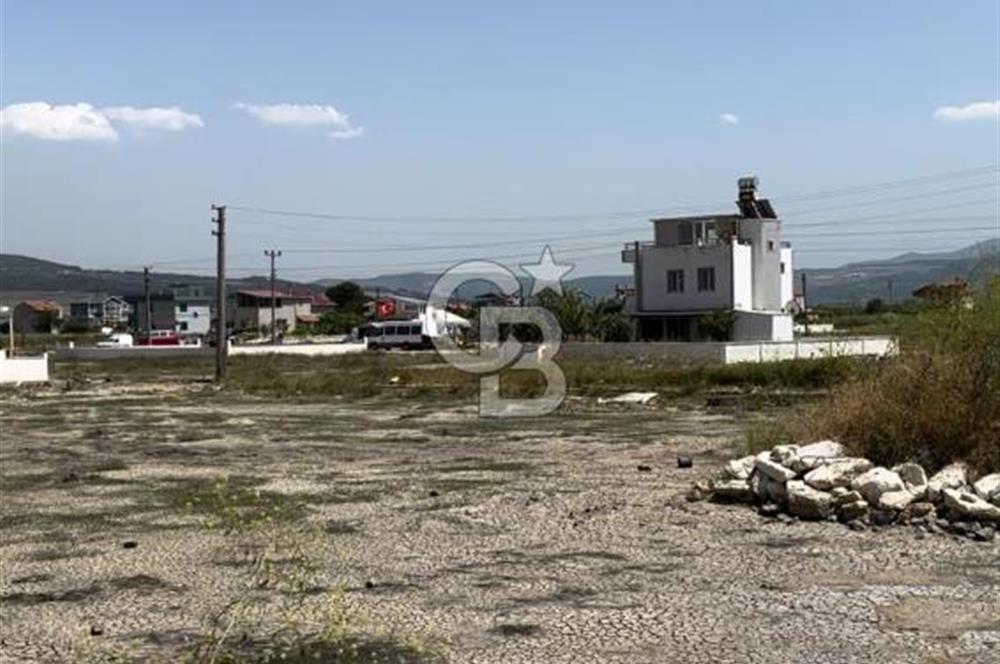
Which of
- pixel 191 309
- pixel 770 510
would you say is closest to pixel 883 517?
pixel 770 510

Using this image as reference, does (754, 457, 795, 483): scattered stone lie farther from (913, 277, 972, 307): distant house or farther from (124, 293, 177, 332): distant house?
(124, 293, 177, 332): distant house

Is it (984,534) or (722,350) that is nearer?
(984,534)

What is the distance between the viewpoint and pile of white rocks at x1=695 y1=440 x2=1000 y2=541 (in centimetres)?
979

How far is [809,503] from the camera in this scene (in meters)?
10.4

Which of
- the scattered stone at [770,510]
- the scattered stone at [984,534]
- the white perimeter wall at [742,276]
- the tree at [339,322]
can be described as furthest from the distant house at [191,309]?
the scattered stone at [984,534]

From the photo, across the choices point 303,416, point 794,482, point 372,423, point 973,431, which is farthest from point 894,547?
point 303,416

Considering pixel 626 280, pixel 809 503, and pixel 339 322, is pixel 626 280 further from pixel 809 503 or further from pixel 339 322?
pixel 809 503

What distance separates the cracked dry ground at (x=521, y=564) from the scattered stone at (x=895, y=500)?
1.41 feet

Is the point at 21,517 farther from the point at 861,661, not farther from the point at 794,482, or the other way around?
the point at 861,661

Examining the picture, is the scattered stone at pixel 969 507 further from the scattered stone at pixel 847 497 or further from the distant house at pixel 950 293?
the distant house at pixel 950 293

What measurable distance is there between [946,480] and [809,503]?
1282mm

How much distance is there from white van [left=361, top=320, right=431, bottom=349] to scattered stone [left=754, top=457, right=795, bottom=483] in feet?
178

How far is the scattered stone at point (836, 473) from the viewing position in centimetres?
1067

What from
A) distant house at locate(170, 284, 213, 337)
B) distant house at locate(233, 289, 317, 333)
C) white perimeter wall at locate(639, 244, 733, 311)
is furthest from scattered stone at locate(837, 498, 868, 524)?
distant house at locate(170, 284, 213, 337)
